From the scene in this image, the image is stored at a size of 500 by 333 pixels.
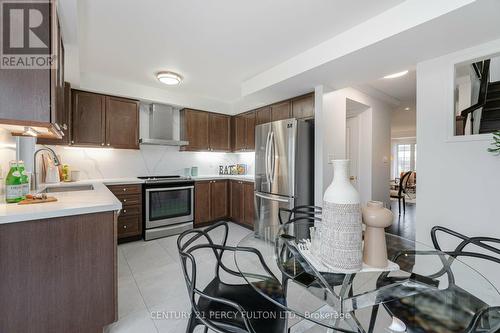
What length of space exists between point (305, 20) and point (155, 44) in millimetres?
1620

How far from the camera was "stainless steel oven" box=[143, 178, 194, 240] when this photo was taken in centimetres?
349

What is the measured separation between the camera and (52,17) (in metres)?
1.47

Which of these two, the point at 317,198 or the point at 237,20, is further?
the point at 317,198

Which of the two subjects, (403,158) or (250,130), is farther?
(403,158)

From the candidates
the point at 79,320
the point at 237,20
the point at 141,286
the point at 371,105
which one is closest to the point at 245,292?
the point at 79,320

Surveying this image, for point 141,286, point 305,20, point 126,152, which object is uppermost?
point 305,20

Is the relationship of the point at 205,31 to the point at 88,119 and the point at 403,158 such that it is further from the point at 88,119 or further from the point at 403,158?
the point at 403,158

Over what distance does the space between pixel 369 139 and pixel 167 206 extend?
12.9 feet

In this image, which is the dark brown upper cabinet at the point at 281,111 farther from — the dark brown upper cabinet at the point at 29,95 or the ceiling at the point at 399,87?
the dark brown upper cabinet at the point at 29,95

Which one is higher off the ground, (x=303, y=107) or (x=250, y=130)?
(x=303, y=107)

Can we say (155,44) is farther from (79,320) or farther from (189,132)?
(79,320)

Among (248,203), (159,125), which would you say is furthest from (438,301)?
(159,125)

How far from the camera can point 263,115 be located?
13.2ft

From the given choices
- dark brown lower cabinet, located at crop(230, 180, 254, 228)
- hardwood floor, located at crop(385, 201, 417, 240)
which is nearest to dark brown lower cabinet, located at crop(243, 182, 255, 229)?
dark brown lower cabinet, located at crop(230, 180, 254, 228)
